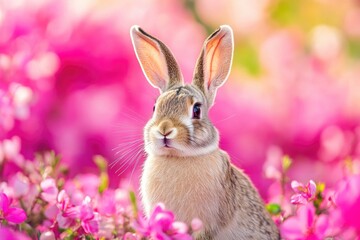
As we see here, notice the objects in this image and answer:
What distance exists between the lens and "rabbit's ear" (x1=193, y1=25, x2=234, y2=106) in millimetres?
664

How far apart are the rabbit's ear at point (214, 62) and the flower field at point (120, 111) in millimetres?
45

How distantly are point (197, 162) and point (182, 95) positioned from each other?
0.05 m

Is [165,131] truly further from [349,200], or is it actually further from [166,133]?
[349,200]

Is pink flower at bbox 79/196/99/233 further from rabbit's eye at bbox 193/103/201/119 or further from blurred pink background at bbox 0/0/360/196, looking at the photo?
blurred pink background at bbox 0/0/360/196

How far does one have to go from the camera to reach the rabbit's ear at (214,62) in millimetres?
664

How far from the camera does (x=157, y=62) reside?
69 cm

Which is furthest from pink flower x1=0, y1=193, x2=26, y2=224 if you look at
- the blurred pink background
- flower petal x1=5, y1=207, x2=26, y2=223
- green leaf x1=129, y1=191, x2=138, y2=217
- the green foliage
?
the green foliage

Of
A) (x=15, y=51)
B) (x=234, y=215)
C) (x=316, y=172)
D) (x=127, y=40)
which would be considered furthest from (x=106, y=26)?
(x=234, y=215)

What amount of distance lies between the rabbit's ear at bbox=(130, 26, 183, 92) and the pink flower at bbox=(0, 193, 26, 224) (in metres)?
0.17

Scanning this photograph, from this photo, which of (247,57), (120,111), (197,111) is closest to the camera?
(197,111)

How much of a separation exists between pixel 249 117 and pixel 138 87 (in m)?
0.15

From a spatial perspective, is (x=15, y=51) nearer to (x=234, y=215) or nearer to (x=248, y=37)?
(x=234, y=215)

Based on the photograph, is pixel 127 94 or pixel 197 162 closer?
pixel 197 162

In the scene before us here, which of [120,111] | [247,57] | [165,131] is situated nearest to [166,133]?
[165,131]
